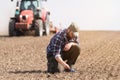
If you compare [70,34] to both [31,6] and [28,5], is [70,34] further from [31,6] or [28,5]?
[28,5]

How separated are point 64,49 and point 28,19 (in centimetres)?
1377

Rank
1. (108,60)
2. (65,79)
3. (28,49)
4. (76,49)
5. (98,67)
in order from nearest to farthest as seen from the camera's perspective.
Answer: (65,79), (76,49), (98,67), (108,60), (28,49)

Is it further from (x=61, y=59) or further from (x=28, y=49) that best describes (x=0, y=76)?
(x=28, y=49)

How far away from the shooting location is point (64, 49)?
1157cm

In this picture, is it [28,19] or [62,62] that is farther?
[28,19]

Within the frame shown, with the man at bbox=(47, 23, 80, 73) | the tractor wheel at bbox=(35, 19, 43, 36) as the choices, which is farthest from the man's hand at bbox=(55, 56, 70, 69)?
the tractor wheel at bbox=(35, 19, 43, 36)

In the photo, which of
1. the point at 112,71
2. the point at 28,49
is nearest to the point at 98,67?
the point at 112,71

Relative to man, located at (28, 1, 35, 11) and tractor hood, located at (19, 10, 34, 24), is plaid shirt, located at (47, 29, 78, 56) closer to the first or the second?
tractor hood, located at (19, 10, 34, 24)

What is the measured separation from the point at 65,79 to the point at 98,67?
2197 mm

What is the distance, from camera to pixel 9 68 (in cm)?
1294

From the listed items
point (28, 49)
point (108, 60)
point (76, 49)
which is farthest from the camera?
point (28, 49)

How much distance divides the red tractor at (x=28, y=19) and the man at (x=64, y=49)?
13.3 metres

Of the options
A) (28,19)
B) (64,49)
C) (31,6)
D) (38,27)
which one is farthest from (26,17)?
(64,49)

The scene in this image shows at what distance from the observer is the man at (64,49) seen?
11312mm
